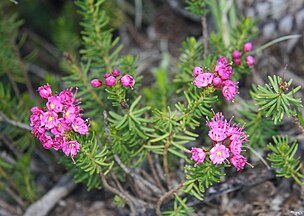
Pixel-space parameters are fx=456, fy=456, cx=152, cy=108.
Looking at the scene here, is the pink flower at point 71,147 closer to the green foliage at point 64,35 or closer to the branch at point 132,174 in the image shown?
the branch at point 132,174

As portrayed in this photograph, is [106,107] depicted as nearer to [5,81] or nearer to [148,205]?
[148,205]

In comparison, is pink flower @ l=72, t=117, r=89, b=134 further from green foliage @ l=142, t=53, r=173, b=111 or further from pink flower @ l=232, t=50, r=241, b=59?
pink flower @ l=232, t=50, r=241, b=59

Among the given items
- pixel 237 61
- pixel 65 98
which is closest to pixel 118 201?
pixel 65 98

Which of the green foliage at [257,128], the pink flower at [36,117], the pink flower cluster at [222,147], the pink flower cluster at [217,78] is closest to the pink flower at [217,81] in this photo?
the pink flower cluster at [217,78]

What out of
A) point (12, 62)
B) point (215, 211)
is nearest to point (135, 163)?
point (215, 211)

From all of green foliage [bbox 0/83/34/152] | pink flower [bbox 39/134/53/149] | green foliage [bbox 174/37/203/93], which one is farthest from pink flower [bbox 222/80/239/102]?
green foliage [bbox 0/83/34/152]

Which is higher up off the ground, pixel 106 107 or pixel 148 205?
pixel 106 107

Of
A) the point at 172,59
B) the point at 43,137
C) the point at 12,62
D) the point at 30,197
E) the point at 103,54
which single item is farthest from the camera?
the point at 172,59
